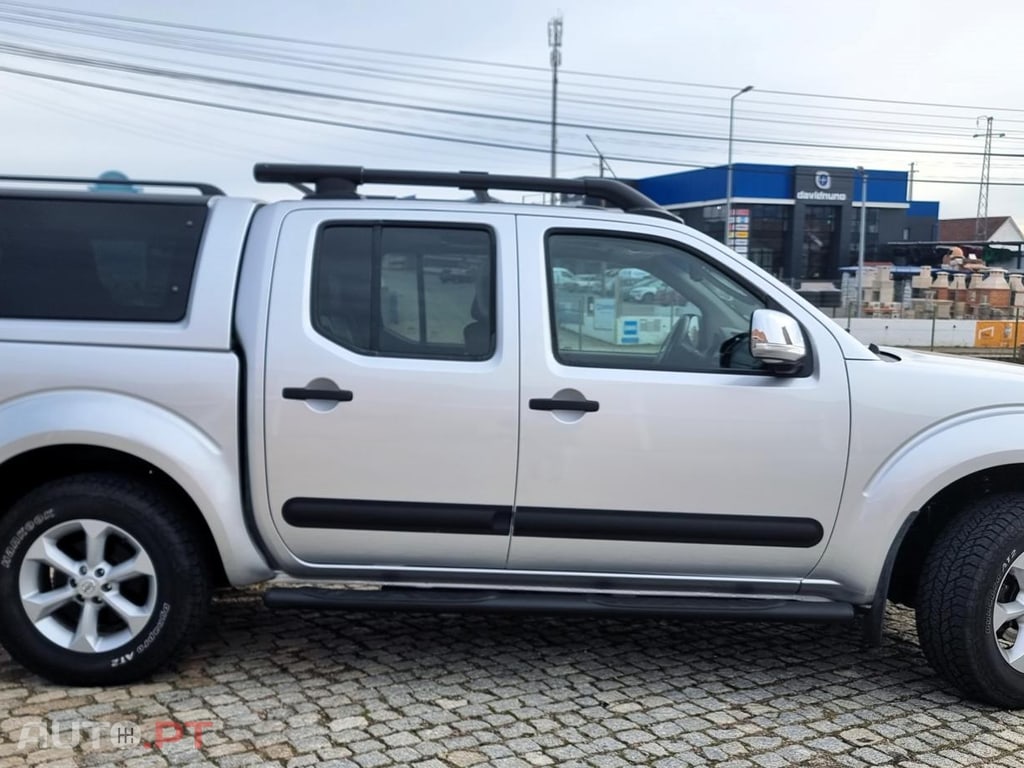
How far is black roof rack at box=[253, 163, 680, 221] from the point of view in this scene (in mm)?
3916

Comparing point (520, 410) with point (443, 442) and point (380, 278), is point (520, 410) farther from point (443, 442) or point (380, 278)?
point (380, 278)

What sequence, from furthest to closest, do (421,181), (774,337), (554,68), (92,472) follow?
1. (554,68)
2. (421,181)
3. (92,472)
4. (774,337)

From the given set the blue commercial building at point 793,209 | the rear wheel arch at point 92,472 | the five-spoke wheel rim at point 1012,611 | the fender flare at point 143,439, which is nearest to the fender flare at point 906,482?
the five-spoke wheel rim at point 1012,611

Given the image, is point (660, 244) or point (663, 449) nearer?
point (663, 449)

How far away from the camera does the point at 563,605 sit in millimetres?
3639

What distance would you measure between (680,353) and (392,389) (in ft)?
3.57

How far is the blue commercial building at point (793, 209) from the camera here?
196 ft

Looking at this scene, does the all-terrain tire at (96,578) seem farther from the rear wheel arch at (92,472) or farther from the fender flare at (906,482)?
the fender flare at (906,482)

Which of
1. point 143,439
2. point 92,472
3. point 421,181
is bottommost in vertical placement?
point 92,472

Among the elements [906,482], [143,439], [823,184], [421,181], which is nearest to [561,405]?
[421,181]

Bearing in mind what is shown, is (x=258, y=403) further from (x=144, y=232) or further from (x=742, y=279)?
(x=742, y=279)

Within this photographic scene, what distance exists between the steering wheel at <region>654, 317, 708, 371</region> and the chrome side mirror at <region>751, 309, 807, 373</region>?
25 cm

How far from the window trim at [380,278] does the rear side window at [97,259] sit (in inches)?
18.2

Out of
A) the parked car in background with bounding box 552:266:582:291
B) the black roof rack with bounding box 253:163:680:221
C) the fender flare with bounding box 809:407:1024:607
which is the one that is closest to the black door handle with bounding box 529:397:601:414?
the parked car in background with bounding box 552:266:582:291
